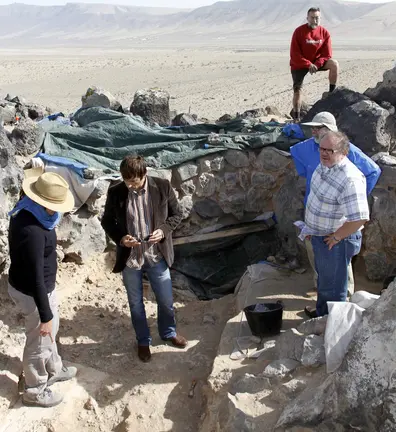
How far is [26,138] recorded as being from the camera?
705 cm

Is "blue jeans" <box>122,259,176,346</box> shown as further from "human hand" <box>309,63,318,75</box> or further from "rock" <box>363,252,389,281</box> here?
"human hand" <box>309,63,318,75</box>

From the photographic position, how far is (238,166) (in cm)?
769

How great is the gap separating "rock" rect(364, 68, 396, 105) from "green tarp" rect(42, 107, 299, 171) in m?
1.37

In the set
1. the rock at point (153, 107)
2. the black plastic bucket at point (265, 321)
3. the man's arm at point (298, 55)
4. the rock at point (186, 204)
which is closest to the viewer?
the black plastic bucket at point (265, 321)

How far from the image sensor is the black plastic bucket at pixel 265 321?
496 centimetres

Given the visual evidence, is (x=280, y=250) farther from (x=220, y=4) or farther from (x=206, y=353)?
(x=220, y=4)

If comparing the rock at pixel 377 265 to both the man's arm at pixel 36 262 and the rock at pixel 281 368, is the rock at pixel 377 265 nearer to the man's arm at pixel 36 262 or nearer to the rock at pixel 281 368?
the rock at pixel 281 368

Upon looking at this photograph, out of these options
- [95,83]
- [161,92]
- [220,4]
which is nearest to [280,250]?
[161,92]

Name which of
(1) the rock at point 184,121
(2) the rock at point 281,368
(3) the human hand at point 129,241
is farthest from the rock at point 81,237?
(2) the rock at point 281,368

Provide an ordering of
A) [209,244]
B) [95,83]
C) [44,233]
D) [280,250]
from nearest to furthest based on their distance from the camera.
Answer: [44,233] < [280,250] < [209,244] < [95,83]

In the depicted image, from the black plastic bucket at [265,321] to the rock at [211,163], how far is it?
283 centimetres

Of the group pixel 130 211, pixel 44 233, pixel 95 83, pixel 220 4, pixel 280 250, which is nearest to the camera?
pixel 44 233

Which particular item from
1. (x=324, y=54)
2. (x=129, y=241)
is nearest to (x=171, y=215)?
(x=129, y=241)

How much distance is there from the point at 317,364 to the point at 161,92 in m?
6.37
